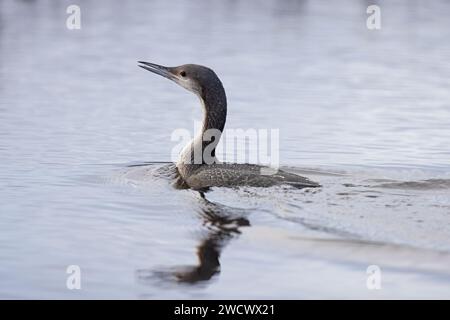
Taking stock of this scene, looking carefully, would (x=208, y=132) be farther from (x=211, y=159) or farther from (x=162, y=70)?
(x=162, y=70)

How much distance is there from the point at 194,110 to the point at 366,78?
14.0 feet

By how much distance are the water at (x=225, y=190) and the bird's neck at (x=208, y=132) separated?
33 cm

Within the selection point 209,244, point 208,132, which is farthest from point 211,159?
point 209,244

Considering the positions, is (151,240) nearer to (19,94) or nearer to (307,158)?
(307,158)

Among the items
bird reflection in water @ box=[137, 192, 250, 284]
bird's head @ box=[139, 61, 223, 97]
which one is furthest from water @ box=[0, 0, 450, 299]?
bird's head @ box=[139, 61, 223, 97]

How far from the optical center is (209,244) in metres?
7.57

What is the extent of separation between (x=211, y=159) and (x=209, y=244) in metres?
2.25

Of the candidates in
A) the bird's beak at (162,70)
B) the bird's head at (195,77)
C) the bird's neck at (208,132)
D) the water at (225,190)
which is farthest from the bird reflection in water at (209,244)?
the bird's beak at (162,70)

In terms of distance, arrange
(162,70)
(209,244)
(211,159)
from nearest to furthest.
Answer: (209,244)
(211,159)
(162,70)

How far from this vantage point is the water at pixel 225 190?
6.93 meters

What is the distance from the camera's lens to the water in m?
6.93

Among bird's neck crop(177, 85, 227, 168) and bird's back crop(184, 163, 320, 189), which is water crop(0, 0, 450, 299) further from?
bird's neck crop(177, 85, 227, 168)

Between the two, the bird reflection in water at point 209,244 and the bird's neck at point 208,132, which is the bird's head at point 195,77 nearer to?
the bird's neck at point 208,132
